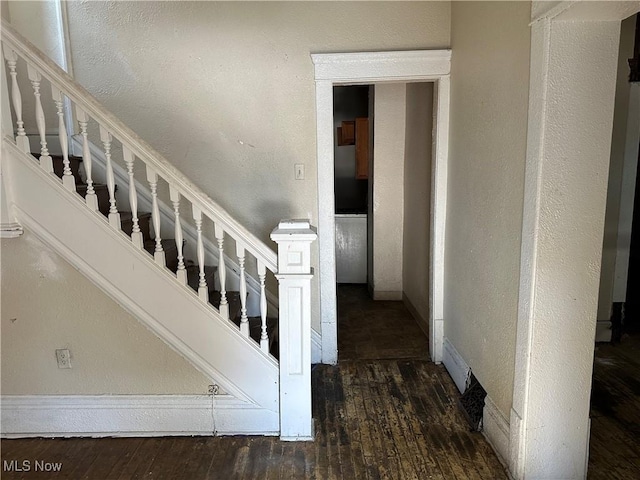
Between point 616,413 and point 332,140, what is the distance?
92.4 inches

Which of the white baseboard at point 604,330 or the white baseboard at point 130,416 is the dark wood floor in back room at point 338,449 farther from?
the white baseboard at point 604,330

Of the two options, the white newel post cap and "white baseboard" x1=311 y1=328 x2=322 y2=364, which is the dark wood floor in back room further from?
the white newel post cap

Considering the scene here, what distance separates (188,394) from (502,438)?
159 cm

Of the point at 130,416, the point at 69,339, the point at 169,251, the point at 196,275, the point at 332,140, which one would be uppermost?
the point at 332,140

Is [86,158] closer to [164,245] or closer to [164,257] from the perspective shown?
[164,257]

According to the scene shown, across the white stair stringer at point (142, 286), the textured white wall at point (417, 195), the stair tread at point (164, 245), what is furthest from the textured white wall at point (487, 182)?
the stair tread at point (164, 245)

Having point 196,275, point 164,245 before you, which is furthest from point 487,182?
point 164,245

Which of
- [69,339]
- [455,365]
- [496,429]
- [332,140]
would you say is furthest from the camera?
[332,140]

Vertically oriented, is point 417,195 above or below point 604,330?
above

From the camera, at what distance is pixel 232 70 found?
282cm

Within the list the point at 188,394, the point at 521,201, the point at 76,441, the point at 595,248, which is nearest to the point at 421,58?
the point at 521,201

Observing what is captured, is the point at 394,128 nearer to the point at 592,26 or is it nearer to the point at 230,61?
the point at 230,61

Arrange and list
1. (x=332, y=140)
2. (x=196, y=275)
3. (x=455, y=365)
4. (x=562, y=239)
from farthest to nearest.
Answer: (x=332, y=140) → (x=455, y=365) → (x=196, y=275) → (x=562, y=239)

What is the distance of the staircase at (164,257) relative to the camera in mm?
2018
